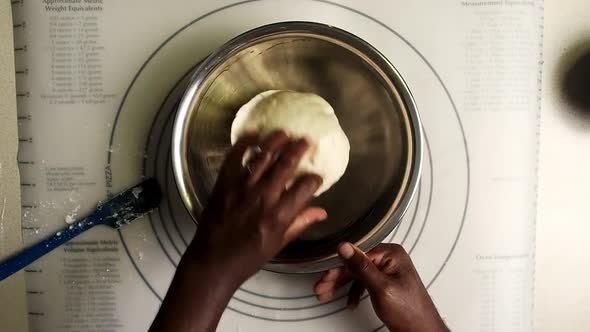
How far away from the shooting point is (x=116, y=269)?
71 cm

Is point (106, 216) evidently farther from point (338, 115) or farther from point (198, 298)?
point (338, 115)

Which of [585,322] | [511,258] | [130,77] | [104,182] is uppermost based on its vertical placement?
[130,77]

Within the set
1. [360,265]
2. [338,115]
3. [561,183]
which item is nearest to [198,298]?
[360,265]

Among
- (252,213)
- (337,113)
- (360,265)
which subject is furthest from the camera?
(337,113)

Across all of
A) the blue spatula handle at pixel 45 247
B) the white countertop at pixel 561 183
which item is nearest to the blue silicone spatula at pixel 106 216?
the blue spatula handle at pixel 45 247

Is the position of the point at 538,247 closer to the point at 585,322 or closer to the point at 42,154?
the point at 585,322

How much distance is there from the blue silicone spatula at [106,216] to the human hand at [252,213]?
0.60 ft

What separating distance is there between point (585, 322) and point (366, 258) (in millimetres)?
398

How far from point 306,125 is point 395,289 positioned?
0.24 meters

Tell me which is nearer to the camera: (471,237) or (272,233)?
(272,233)

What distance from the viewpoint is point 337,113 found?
718mm

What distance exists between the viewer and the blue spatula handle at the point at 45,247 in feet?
2.25

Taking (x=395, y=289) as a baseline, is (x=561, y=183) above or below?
above

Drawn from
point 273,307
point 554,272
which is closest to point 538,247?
point 554,272
